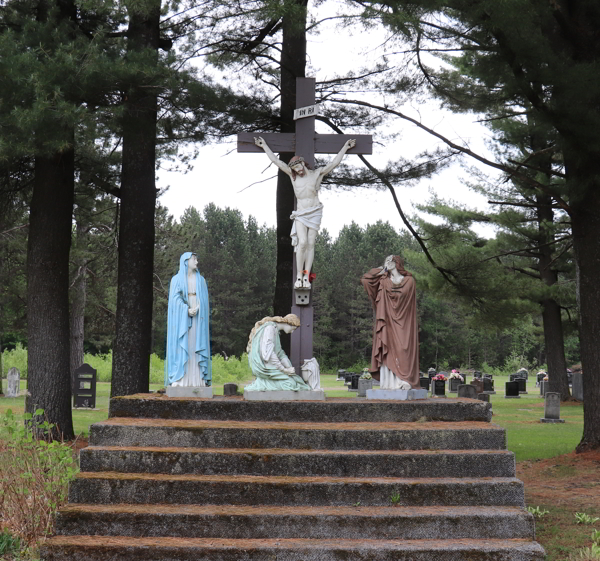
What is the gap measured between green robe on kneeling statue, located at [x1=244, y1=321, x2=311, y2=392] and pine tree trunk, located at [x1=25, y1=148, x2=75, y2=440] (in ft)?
16.1

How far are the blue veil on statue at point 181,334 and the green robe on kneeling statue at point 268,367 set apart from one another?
0.51 metres

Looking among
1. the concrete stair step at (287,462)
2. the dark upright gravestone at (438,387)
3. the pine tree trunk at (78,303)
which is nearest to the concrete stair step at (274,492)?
the concrete stair step at (287,462)

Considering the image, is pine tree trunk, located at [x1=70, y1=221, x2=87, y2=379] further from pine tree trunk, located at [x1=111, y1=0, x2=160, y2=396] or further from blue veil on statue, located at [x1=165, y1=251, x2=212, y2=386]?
blue veil on statue, located at [x1=165, y1=251, x2=212, y2=386]

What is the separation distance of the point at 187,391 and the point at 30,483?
1.68 meters

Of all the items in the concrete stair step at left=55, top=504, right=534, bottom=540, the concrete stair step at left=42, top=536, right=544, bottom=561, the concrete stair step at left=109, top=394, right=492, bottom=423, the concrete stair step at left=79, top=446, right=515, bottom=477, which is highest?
the concrete stair step at left=109, top=394, right=492, bottom=423

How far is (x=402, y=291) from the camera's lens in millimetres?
7422

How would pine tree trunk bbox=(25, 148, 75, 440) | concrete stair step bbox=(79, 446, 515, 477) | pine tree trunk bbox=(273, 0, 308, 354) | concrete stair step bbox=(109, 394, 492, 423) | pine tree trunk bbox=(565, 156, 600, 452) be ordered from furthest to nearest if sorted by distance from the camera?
pine tree trunk bbox=(273, 0, 308, 354)
pine tree trunk bbox=(25, 148, 75, 440)
pine tree trunk bbox=(565, 156, 600, 452)
concrete stair step bbox=(109, 394, 492, 423)
concrete stair step bbox=(79, 446, 515, 477)

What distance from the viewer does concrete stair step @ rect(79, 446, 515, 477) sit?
6184mm

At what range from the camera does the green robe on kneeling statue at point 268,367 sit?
280 inches

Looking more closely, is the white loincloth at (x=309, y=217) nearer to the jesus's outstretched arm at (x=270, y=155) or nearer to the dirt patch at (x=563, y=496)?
the jesus's outstretched arm at (x=270, y=155)

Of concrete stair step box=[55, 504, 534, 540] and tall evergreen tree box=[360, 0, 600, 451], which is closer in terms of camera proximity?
concrete stair step box=[55, 504, 534, 540]

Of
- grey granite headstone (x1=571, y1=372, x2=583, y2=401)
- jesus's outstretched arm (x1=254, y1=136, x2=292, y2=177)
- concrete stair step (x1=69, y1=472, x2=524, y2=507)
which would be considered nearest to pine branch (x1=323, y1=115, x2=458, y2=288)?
jesus's outstretched arm (x1=254, y1=136, x2=292, y2=177)

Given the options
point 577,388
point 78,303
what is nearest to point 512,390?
point 577,388

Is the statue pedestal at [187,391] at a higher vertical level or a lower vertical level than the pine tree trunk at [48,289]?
lower
